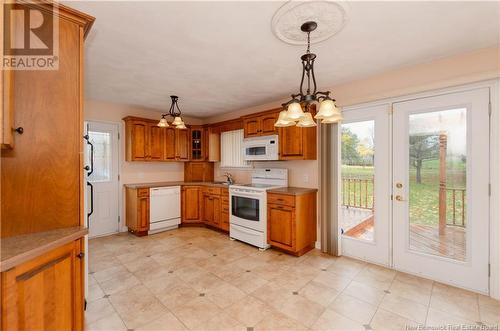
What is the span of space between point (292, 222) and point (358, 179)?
117cm

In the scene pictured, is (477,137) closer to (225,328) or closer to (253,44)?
(253,44)

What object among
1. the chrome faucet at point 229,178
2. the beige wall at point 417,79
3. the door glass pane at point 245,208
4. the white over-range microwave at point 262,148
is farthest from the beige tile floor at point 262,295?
the chrome faucet at point 229,178

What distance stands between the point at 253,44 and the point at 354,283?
9.42 feet

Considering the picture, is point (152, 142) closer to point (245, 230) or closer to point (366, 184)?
point (245, 230)

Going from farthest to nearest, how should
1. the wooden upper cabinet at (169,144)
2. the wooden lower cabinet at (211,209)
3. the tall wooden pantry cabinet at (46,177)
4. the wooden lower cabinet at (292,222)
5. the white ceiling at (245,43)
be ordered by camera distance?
the wooden upper cabinet at (169,144) < the wooden lower cabinet at (211,209) < the wooden lower cabinet at (292,222) < the white ceiling at (245,43) < the tall wooden pantry cabinet at (46,177)

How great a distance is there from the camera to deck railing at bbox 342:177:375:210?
3143 millimetres

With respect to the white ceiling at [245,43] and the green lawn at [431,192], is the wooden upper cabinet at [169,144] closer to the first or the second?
the white ceiling at [245,43]

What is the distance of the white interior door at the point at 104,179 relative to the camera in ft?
13.5

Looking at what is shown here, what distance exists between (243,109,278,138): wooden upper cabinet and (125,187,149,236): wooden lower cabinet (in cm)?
231

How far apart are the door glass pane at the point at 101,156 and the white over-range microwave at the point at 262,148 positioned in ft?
8.85

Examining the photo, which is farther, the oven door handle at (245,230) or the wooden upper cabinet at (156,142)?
the wooden upper cabinet at (156,142)

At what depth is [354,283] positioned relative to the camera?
8.40ft

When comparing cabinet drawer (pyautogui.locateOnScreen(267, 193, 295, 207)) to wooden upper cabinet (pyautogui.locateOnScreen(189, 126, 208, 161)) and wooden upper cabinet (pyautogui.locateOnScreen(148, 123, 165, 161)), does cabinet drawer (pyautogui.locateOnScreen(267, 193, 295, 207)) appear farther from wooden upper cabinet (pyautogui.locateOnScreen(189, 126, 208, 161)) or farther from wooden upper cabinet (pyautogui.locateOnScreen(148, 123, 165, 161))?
wooden upper cabinet (pyautogui.locateOnScreen(148, 123, 165, 161))

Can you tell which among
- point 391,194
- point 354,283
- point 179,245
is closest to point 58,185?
point 179,245
